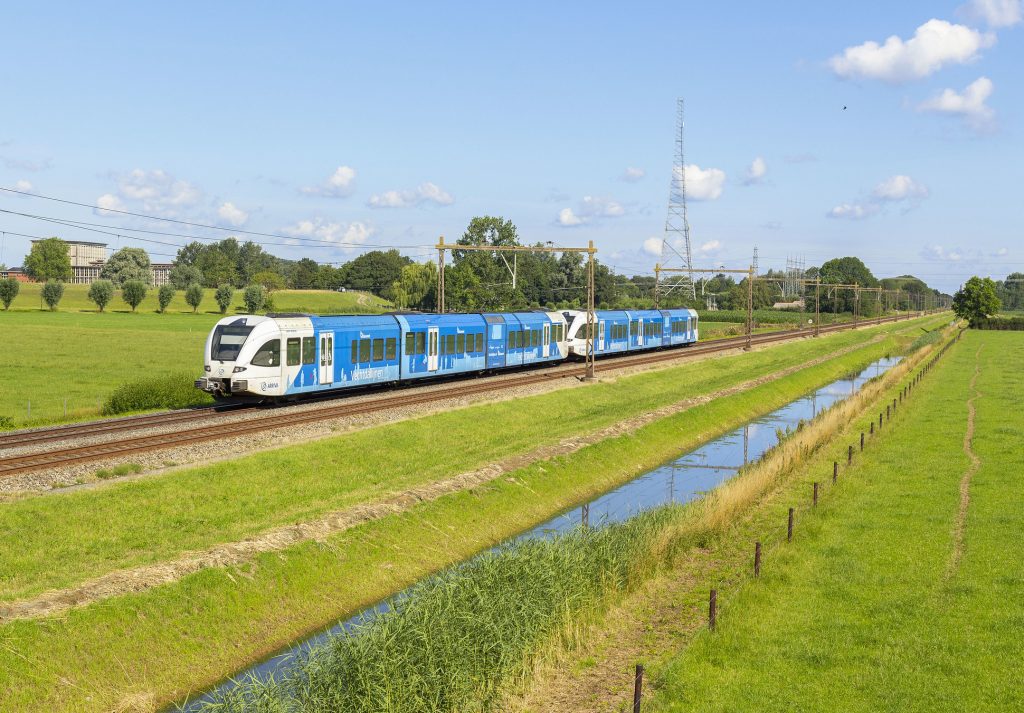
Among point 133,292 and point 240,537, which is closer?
point 240,537

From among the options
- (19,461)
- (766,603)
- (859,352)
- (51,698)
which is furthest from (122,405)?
(859,352)

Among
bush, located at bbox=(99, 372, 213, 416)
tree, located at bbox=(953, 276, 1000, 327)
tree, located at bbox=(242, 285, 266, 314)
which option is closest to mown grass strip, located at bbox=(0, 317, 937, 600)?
bush, located at bbox=(99, 372, 213, 416)

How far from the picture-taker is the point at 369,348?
4184 cm

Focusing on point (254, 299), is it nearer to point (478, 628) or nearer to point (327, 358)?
point (327, 358)

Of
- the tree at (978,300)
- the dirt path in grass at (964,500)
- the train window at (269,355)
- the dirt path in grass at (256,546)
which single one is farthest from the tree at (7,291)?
the tree at (978,300)

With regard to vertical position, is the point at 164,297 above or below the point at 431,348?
above

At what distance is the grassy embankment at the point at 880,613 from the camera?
45.9 feet

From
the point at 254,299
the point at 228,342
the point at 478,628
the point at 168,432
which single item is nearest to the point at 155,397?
the point at 228,342

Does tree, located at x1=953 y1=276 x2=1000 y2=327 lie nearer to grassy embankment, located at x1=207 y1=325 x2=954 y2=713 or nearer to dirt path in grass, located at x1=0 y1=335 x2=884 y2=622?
dirt path in grass, located at x1=0 y1=335 x2=884 y2=622

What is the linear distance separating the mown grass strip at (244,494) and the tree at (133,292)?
117 meters

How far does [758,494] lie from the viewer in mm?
27672

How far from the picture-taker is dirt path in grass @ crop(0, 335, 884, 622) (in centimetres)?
1555

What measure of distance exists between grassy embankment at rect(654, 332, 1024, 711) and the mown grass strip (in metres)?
10.2

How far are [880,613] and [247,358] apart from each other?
24.5m
